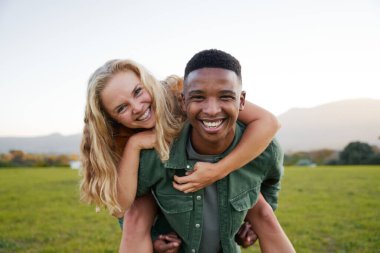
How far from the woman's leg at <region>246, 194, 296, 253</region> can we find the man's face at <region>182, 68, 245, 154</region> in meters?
0.82

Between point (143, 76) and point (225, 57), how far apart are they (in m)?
0.70

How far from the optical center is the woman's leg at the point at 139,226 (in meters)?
2.79

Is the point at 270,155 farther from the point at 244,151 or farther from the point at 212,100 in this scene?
the point at 212,100

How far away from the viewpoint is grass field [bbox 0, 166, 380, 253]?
623cm

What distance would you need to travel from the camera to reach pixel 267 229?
2.94 m

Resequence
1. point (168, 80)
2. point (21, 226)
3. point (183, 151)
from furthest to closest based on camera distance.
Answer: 1. point (21, 226)
2. point (168, 80)
3. point (183, 151)

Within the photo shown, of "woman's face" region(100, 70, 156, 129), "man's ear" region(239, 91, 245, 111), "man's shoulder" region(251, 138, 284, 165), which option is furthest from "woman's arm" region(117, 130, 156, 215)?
"man's shoulder" region(251, 138, 284, 165)

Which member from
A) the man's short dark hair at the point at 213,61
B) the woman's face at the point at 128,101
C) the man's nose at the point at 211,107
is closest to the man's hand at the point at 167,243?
the woman's face at the point at 128,101

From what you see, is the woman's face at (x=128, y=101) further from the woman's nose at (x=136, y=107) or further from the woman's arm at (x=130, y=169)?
the woman's arm at (x=130, y=169)

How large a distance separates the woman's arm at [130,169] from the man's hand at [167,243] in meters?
0.43

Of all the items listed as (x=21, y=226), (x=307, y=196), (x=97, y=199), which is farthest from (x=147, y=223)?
(x=307, y=196)

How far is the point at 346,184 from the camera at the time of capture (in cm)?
1402

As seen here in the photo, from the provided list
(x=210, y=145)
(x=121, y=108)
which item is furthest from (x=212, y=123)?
(x=121, y=108)

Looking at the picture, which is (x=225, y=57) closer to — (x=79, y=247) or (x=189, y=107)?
(x=189, y=107)
